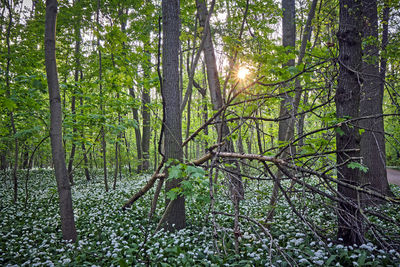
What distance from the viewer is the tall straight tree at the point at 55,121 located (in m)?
3.86

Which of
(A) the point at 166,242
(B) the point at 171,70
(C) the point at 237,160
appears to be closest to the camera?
(C) the point at 237,160

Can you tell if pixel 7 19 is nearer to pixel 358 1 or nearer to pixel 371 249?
pixel 358 1

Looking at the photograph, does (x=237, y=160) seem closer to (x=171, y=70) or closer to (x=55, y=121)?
(x=171, y=70)

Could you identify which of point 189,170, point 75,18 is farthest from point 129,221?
point 75,18

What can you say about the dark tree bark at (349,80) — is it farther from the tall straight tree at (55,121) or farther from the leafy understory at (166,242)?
the tall straight tree at (55,121)

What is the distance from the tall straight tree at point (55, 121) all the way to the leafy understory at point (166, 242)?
497 mm

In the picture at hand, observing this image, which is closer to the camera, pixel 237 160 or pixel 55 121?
pixel 237 160

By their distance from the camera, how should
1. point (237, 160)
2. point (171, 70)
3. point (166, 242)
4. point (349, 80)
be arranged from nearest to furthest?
point (237, 160) < point (349, 80) < point (166, 242) < point (171, 70)

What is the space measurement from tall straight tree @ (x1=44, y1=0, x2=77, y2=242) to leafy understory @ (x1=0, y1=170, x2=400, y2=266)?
497 millimetres

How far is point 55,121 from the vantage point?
3992 millimetres

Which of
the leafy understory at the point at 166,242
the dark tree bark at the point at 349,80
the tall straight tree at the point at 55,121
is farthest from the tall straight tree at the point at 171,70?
the dark tree bark at the point at 349,80

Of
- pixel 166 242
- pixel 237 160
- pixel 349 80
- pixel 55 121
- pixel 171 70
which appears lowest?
pixel 166 242

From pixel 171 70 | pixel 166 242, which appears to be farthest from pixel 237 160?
pixel 171 70

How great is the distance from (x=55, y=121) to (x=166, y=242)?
3027mm
